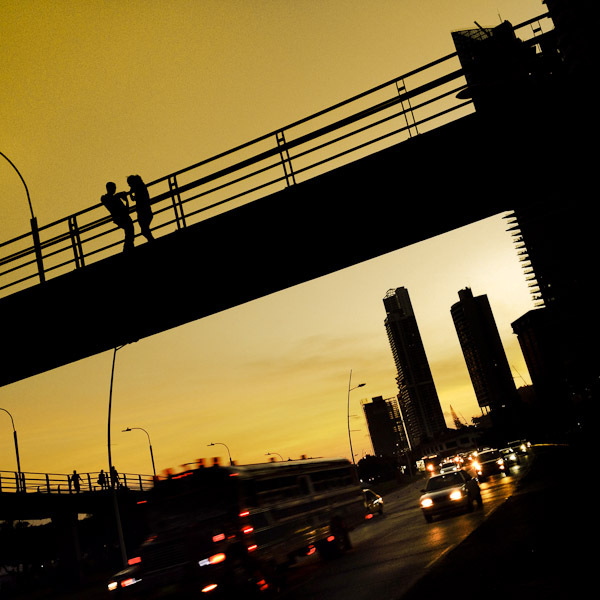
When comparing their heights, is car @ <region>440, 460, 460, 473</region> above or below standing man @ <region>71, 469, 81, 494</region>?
below

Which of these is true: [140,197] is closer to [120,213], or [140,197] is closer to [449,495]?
[120,213]

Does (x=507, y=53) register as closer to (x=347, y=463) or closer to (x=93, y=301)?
(x=93, y=301)

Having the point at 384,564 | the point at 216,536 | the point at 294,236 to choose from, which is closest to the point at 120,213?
the point at 294,236

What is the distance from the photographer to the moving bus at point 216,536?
1113 centimetres

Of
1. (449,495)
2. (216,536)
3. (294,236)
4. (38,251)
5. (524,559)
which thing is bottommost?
(524,559)

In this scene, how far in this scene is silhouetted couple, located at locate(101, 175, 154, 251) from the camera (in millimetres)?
12250

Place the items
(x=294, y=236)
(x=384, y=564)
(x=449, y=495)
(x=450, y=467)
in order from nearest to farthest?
(x=294, y=236), (x=384, y=564), (x=449, y=495), (x=450, y=467)

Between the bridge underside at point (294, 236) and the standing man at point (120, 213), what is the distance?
90 cm

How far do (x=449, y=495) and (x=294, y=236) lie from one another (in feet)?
42.8

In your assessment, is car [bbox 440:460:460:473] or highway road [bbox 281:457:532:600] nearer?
highway road [bbox 281:457:532:600]

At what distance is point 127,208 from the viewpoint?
1240cm

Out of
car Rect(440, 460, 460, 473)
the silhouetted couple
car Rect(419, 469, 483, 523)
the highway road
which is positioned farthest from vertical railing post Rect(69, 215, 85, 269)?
car Rect(440, 460, 460, 473)

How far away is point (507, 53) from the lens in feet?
34.1

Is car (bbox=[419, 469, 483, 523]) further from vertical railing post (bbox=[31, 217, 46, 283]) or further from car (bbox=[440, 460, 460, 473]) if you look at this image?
vertical railing post (bbox=[31, 217, 46, 283])
